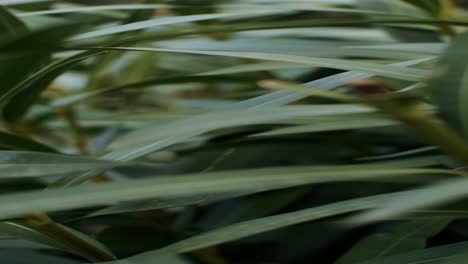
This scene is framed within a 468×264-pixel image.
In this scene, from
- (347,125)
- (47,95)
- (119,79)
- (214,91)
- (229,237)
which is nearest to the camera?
(229,237)

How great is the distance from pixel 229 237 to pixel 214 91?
0.82 m

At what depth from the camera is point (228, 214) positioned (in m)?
0.69

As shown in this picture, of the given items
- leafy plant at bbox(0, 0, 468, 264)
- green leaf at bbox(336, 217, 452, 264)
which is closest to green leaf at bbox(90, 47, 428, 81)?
leafy plant at bbox(0, 0, 468, 264)

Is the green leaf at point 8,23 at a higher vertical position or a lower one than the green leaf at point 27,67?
higher

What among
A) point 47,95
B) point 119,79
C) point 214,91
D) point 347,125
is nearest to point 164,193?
point 347,125

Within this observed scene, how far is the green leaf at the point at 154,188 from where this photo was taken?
351 millimetres

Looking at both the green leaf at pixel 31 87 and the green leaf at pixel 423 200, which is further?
the green leaf at pixel 31 87

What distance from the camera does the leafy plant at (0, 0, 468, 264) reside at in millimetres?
376

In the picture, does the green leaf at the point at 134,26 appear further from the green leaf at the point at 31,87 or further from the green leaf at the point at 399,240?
the green leaf at the point at 399,240

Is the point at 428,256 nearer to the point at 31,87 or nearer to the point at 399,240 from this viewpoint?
the point at 399,240

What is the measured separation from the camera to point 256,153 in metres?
0.78

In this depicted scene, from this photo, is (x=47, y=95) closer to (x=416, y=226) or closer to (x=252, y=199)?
(x=252, y=199)

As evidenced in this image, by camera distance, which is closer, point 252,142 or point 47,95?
point 252,142

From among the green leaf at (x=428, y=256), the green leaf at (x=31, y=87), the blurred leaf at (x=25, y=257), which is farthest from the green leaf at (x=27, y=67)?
the green leaf at (x=428, y=256)
